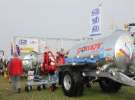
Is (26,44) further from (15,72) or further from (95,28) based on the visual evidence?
(95,28)

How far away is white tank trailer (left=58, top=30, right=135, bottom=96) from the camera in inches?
527

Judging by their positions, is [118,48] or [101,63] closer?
[118,48]

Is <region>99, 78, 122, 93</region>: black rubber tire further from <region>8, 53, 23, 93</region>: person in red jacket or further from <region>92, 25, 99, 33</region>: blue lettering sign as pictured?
<region>8, 53, 23, 93</region>: person in red jacket

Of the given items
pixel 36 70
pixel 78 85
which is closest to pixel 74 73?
pixel 78 85

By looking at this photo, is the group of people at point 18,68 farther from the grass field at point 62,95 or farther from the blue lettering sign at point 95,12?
the blue lettering sign at point 95,12

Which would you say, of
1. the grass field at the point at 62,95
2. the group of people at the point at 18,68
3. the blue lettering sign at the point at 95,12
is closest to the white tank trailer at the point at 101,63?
the grass field at the point at 62,95

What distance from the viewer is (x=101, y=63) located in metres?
14.1

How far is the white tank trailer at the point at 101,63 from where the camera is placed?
13.4m

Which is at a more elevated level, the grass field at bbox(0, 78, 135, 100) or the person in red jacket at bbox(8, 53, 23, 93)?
the person in red jacket at bbox(8, 53, 23, 93)

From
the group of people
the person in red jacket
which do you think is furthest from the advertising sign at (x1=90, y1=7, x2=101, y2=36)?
the person in red jacket

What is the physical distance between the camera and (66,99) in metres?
14.7

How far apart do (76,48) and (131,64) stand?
355cm

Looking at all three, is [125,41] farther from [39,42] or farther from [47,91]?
[39,42]

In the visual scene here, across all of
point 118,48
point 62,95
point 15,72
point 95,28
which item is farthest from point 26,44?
point 118,48
